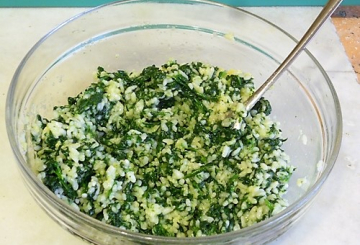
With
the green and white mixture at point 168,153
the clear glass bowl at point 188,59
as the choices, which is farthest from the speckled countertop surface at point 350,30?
the green and white mixture at point 168,153

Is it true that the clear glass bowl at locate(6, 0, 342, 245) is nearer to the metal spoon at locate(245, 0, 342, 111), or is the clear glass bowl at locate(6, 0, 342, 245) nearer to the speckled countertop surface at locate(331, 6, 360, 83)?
the metal spoon at locate(245, 0, 342, 111)

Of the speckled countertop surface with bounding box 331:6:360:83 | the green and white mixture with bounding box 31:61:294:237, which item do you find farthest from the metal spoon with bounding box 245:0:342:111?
the speckled countertop surface with bounding box 331:6:360:83

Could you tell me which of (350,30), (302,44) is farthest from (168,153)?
(350,30)

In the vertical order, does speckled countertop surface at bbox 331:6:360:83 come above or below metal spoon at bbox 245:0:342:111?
above

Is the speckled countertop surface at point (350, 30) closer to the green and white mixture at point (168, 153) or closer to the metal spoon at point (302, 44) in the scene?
the metal spoon at point (302, 44)

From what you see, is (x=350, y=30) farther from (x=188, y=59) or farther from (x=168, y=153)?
(x=168, y=153)

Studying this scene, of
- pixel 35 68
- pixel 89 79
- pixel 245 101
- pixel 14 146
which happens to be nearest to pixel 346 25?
pixel 245 101

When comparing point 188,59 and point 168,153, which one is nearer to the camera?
point 168,153
